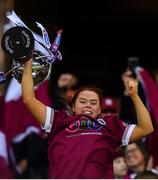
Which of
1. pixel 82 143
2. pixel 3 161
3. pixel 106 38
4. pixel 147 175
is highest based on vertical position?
pixel 106 38

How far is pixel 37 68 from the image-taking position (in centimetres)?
495

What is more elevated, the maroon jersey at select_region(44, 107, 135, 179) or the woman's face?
the woman's face

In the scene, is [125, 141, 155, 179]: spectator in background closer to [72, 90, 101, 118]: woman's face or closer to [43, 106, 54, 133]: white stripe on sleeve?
[72, 90, 101, 118]: woman's face

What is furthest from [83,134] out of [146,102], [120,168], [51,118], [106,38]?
[106,38]

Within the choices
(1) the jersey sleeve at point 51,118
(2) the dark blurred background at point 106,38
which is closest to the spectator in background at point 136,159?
(1) the jersey sleeve at point 51,118

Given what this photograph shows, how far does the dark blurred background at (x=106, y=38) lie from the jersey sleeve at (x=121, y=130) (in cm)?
468

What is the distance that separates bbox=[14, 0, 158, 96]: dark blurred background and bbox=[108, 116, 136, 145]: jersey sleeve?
4.68m

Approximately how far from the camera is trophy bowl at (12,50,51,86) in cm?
488

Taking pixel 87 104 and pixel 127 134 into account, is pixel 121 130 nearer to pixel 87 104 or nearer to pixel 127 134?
pixel 127 134

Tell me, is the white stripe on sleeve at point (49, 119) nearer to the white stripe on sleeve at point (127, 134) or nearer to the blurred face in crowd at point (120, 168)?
the white stripe on sleeve at point (127, 134)

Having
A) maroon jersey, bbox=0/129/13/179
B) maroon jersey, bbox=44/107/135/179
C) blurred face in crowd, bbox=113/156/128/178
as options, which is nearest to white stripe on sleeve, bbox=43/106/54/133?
maroon jersey, bbox=44/107/135/179

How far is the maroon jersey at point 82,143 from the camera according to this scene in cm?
468

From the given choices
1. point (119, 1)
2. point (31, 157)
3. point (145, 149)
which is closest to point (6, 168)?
point (31, 157)

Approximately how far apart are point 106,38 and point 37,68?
5.57 meters
